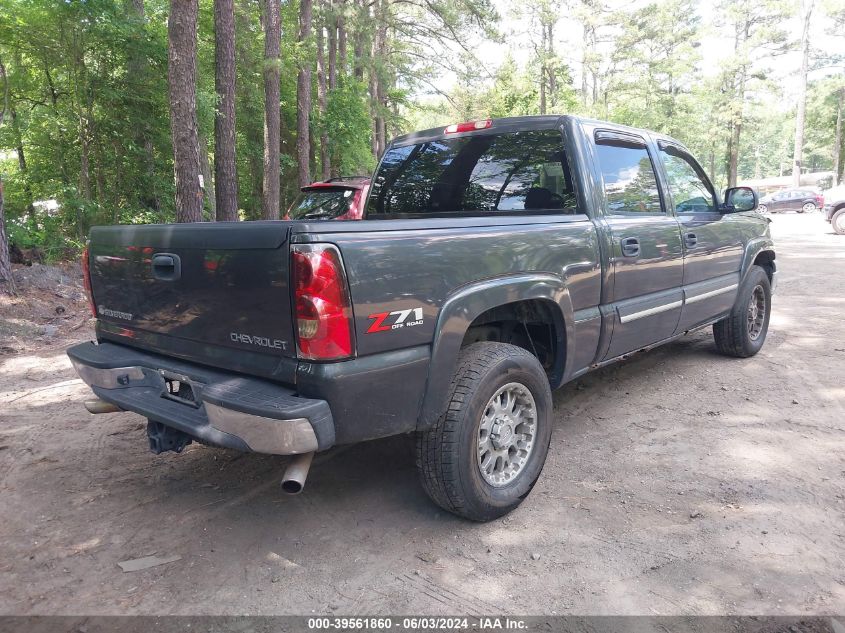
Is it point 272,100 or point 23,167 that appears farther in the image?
point 272,100

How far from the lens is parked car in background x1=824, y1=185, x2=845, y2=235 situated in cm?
1762

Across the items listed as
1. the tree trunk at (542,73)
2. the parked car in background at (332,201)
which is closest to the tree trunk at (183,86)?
the parked car in background at (332,201)

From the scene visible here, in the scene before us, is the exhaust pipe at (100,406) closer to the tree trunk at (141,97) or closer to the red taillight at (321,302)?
the red taillight at (321,302)

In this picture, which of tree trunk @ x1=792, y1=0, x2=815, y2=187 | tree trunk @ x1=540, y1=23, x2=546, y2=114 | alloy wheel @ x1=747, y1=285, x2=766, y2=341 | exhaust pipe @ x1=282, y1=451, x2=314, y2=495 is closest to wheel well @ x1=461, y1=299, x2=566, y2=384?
exhaust pipe @ x1=282, y1=451, x2=314, y2=495

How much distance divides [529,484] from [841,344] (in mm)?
4766

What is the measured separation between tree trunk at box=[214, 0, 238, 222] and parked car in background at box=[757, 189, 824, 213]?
31299mm

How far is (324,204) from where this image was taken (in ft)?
28.0

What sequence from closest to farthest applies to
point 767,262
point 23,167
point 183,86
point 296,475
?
point 296,475 → point 767,262 → point 183,86 → point 23,167

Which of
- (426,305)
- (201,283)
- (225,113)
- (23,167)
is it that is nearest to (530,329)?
(426,305)

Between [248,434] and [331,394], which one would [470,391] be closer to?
[331,394]

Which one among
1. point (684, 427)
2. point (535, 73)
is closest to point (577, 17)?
point (535, 73)

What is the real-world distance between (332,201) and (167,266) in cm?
588

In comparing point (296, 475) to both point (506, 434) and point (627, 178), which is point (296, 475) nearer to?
point (506, 434)

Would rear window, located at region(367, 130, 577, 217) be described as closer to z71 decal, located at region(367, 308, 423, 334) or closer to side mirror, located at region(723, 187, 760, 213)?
z71 decal, located at region(367, 308, 423, 334)
